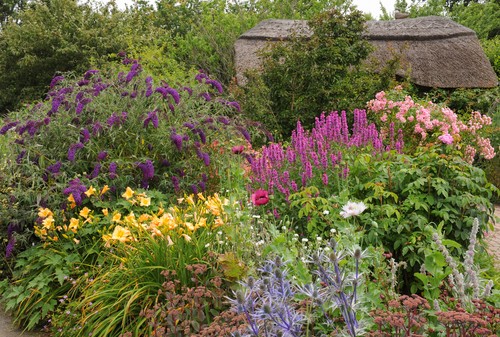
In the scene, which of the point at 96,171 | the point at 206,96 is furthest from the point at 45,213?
the point at 206,96

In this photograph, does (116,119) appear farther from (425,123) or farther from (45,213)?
(425,123)

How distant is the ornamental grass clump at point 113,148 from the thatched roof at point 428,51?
6.70 meters

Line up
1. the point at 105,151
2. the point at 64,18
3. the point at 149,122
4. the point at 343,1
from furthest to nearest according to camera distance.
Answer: the point at 343,1, the point at 64,18, the point at 149,122, the point at 105,151

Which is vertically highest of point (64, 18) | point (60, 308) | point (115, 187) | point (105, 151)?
point (64, 18)

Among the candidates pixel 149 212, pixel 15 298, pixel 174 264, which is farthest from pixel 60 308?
pixel 174 264

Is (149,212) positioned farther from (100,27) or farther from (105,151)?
(100,27)

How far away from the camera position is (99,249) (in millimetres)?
4145

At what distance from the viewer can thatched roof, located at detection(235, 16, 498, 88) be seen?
39.5ft

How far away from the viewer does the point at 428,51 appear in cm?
1225

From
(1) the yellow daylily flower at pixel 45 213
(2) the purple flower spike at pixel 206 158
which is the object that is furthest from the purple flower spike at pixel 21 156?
(2) the purple flower spike at pixel 206 158

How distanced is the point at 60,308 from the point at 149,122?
170cm

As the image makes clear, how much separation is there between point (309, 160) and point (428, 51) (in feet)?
28.7

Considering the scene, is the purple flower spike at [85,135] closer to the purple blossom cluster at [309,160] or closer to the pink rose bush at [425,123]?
the purple blossom cluster at [309,160]

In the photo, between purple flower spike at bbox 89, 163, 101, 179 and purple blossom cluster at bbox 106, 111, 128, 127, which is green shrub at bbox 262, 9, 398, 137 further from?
purple flower spike at bbox 89, 163, 101, 179
